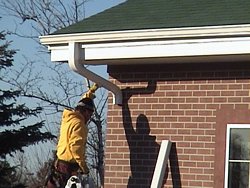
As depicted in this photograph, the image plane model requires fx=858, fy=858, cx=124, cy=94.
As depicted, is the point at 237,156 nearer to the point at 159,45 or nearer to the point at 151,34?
the point at 159,45

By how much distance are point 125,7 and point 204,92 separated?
1615 millimetres

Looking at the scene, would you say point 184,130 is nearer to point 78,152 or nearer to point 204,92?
point 204,92

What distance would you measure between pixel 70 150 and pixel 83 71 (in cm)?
94

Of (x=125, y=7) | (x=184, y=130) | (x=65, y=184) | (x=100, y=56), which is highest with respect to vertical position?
(x=125, y=7)

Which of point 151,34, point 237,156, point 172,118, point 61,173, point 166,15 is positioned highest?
point 166,15

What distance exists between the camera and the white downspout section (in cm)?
977

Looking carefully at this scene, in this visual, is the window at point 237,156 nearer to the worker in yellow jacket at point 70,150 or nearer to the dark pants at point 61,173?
the worker in yellow jacket at point 70,150

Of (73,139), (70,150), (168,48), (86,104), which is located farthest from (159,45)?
(70,150)

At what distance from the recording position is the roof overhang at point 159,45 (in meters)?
8.85

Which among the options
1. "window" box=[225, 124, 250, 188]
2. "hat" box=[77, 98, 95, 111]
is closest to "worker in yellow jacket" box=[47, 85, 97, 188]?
"hat" box=[77, 98, 95, 111]

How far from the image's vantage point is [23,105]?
20609 millimetres

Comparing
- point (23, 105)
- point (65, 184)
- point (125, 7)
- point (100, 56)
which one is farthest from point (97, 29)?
point (23, 105)

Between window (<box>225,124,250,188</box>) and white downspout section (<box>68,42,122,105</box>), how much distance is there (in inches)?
59.2

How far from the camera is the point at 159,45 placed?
927cm
